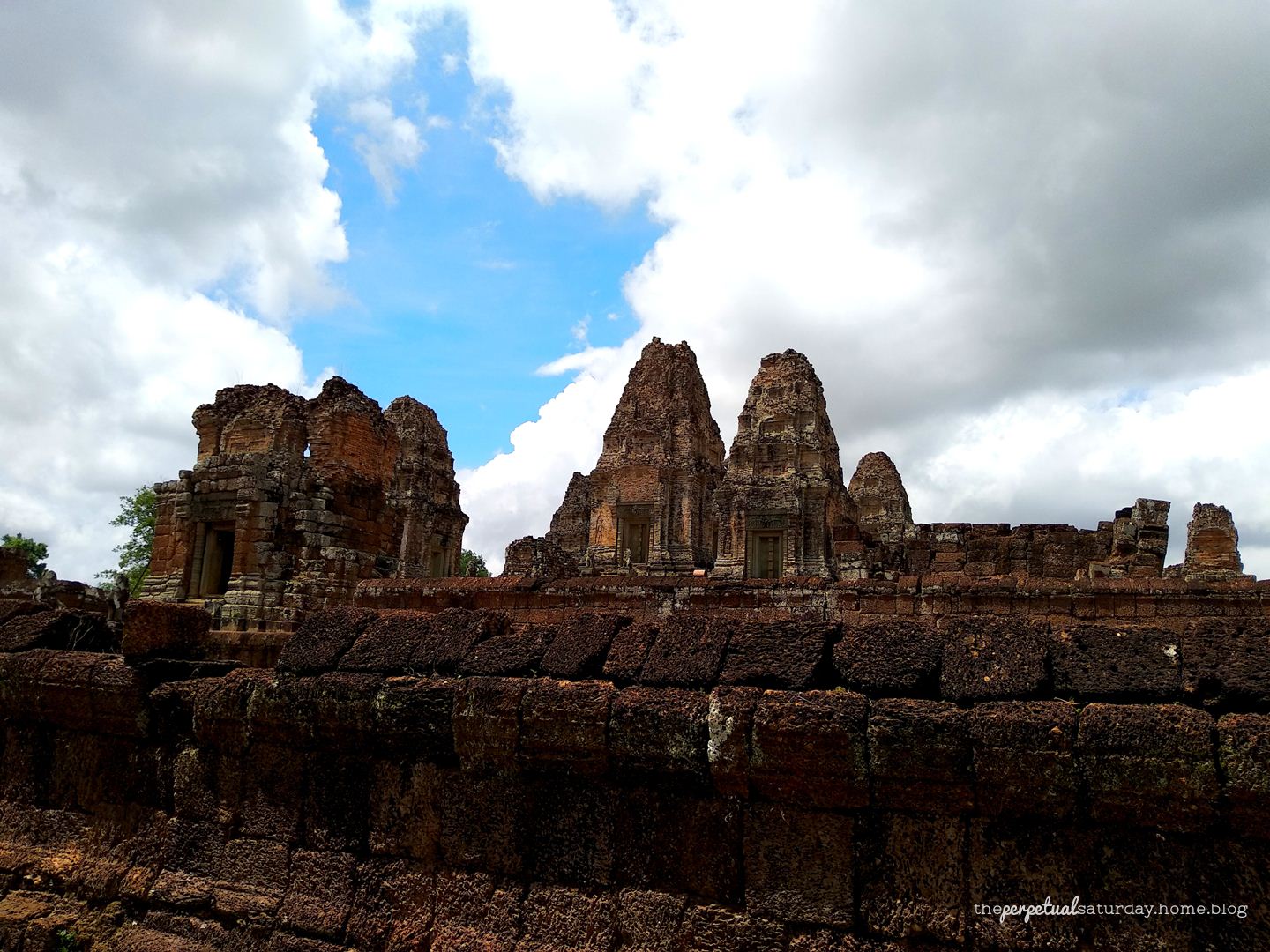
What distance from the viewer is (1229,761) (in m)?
2.60

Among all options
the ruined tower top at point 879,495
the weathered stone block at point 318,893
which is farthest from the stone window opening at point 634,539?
the weathered stone block at point 318,893

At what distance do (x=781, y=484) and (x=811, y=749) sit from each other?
24785mm

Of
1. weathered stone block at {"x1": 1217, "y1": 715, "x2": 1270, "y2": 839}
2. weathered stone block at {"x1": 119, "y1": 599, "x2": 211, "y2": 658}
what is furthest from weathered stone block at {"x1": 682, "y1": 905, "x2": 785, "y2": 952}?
weathered stone block at {"x1": 119, "y1": 599, "x2": 211, "y2": 658}

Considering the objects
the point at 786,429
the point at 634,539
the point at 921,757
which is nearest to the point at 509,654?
the point at 921,757

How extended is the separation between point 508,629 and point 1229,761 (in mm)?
3160

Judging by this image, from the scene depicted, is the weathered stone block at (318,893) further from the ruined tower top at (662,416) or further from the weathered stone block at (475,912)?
the ruined tower top at (662,416)

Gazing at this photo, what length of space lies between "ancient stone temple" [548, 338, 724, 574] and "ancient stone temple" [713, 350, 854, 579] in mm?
1935

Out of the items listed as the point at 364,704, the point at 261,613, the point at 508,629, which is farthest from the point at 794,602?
the point at 261,613

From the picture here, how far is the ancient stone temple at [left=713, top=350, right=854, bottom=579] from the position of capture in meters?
26.9

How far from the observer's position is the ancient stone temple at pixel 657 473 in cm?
3059

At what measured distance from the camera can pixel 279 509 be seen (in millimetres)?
16484

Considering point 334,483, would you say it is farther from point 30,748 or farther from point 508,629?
point 508,629

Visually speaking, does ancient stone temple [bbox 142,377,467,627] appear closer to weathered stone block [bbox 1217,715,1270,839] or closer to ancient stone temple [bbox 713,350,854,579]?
ancient stone temple [bbox 713,350,854,579]

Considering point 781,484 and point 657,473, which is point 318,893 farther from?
point 657,473
